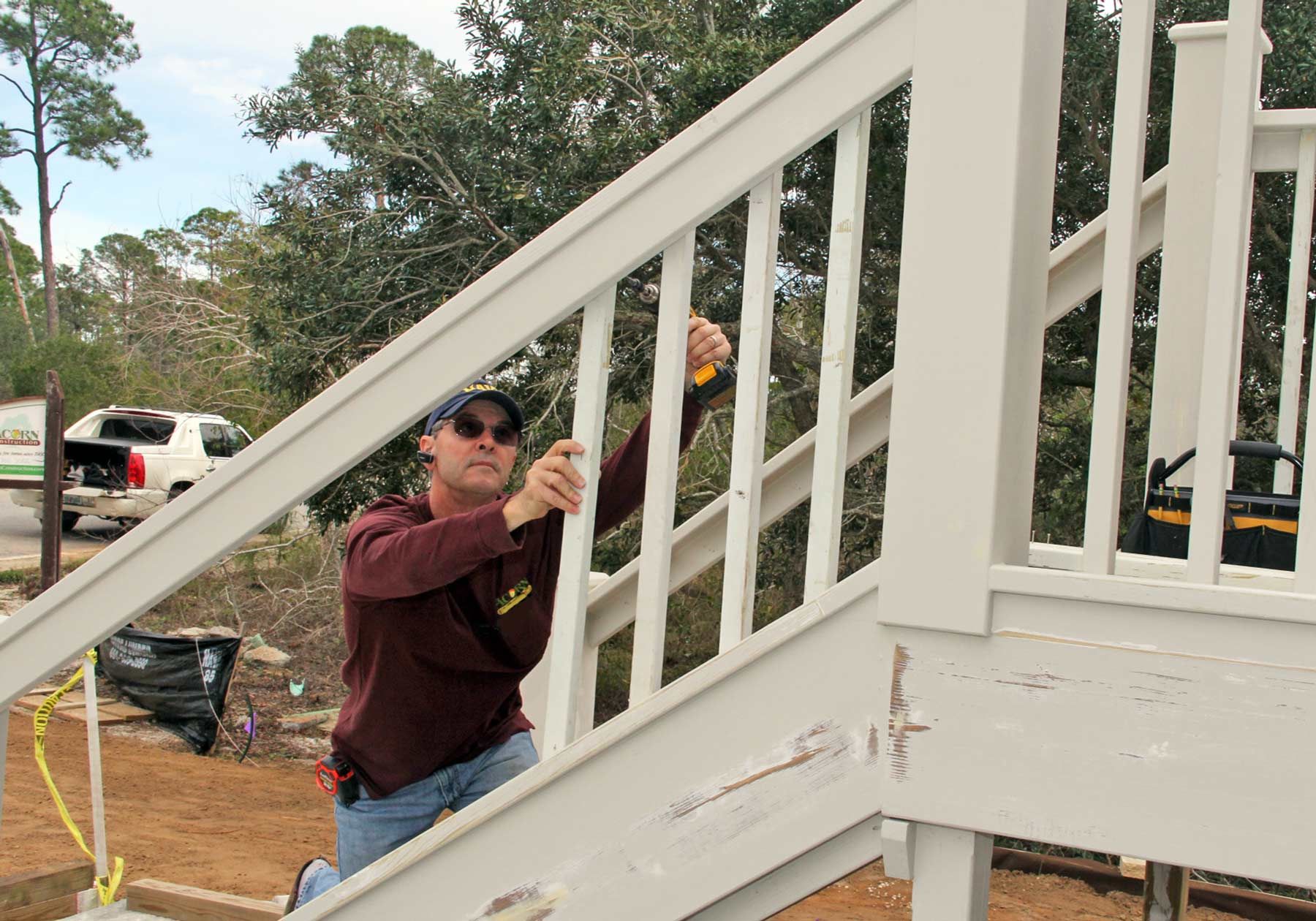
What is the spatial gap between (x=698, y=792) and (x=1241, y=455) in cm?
128

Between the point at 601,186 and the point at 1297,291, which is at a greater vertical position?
the point at 601,186

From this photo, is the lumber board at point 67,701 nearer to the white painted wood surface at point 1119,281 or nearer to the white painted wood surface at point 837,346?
the white painted wood surface at point 837,346

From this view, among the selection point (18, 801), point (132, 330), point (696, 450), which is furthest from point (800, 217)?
point (132, 330)

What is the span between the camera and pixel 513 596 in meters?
2.55

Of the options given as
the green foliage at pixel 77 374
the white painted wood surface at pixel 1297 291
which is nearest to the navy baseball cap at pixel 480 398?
the white painted wood surface at pixel 1297 291

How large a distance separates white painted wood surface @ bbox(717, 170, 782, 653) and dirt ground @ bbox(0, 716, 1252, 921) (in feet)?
11.3

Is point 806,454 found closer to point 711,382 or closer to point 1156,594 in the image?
point 711,382

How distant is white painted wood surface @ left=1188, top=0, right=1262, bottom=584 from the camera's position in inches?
57.4

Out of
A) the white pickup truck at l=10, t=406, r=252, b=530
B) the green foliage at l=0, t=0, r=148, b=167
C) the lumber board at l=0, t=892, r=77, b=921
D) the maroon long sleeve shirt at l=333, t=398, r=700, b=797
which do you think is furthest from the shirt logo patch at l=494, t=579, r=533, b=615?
the green foliage at l=0, t=0, r=148, b=167

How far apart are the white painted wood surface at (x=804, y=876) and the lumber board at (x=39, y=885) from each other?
8.85 ft

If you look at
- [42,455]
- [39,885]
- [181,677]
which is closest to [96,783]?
[39,885]

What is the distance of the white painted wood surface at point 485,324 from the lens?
1.63m

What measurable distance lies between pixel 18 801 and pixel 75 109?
35.7 meters

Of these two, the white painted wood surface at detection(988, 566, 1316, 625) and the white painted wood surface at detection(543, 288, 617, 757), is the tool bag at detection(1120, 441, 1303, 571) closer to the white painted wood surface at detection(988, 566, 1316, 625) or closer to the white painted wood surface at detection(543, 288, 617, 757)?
the white painted wood surface at detection(988, 566, 1316, 625)
